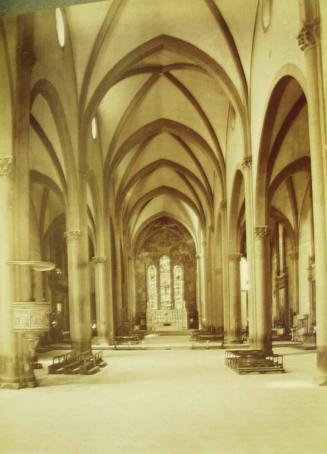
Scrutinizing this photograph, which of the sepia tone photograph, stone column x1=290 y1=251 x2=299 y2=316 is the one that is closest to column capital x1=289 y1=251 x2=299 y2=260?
stone column x1=290 y1=251 x2=299 y2=316

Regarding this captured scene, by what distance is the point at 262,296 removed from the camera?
19.7m

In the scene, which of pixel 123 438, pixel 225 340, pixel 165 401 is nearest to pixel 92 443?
pixel 123 438

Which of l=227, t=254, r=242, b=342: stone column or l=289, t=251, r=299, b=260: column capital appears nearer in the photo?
l=227, t=254, r=242, b=342: stone column

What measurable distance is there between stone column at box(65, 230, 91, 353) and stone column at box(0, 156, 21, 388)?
686 cm

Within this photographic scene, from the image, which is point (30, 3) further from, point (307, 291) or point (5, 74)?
point (307, 291)

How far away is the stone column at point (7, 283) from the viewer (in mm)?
12953

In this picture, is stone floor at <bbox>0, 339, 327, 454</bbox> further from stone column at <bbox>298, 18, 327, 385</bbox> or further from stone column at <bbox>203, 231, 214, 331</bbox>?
stone column at <bbox>203, 231, 214, 331</bbox>

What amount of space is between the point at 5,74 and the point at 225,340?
58.9ft

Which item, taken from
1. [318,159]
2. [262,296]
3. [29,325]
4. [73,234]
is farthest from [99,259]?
[318,159]

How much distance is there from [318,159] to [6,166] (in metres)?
7.06

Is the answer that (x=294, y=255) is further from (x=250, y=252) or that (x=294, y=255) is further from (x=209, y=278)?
(x=250, y=252)

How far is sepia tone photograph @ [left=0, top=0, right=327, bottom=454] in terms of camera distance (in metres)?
9.82

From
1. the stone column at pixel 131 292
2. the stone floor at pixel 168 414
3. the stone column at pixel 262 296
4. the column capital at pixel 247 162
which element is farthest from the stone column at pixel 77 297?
the stone column at pixel 131 292

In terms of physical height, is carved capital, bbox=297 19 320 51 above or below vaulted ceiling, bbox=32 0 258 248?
below
